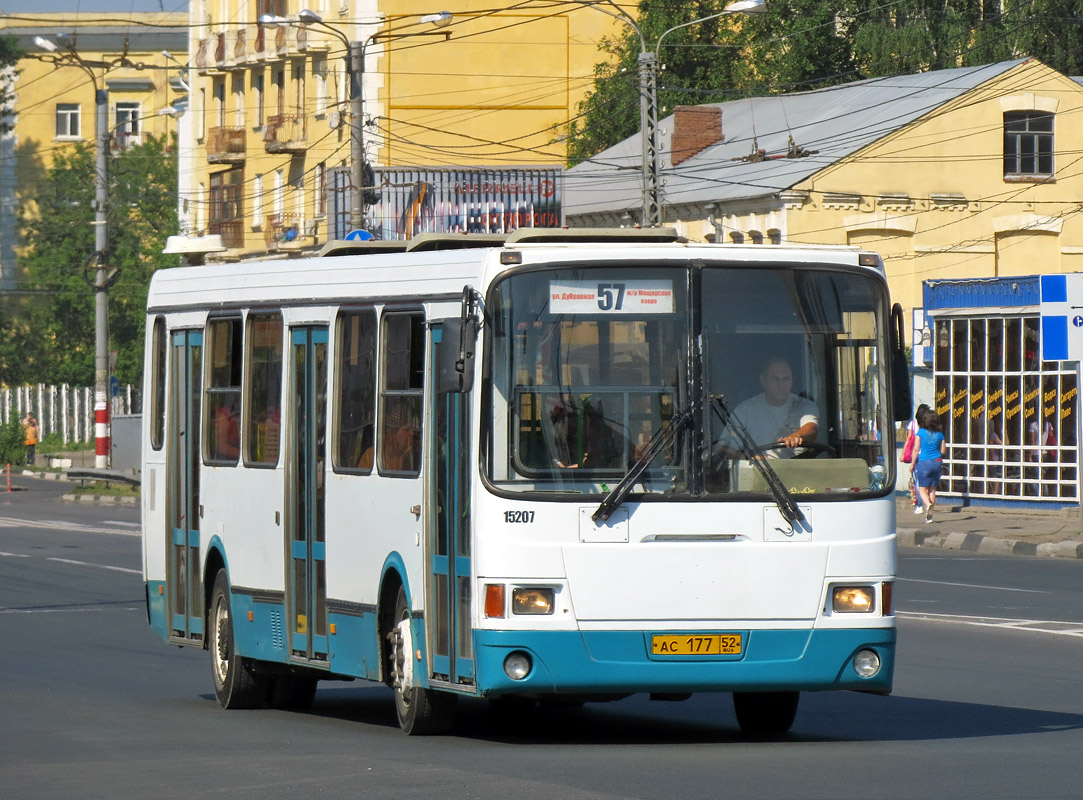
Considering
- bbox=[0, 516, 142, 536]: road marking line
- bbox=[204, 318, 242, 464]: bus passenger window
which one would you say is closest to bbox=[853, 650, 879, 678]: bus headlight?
bbox=[204, 318, 242, 464]: bus passenger window

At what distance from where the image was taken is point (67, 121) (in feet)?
306

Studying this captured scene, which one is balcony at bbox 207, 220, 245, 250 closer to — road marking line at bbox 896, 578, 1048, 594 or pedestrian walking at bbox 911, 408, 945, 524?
pedestrian walking at bbox 911, 408, 945, 524

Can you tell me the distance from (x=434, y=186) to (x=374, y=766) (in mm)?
46681

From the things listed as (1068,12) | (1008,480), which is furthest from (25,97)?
(1008,480)

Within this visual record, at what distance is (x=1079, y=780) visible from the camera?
29.4 feet

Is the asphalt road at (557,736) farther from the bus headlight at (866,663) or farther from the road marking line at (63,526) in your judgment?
the road marking line at (63,526)

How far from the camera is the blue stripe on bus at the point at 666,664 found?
9969 millimetres

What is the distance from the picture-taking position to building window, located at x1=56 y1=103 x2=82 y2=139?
9288cm

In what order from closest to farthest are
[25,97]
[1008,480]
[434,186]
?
[1008,480] → [434,186] → [25,97]

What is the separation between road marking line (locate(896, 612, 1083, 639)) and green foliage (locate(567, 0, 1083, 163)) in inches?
1565

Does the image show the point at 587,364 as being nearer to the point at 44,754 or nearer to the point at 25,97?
the point at 44,754

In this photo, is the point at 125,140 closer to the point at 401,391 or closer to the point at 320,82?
the point at 320,82

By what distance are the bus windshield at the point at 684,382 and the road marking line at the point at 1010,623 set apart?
22.8ft

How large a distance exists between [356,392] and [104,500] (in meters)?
33.0
